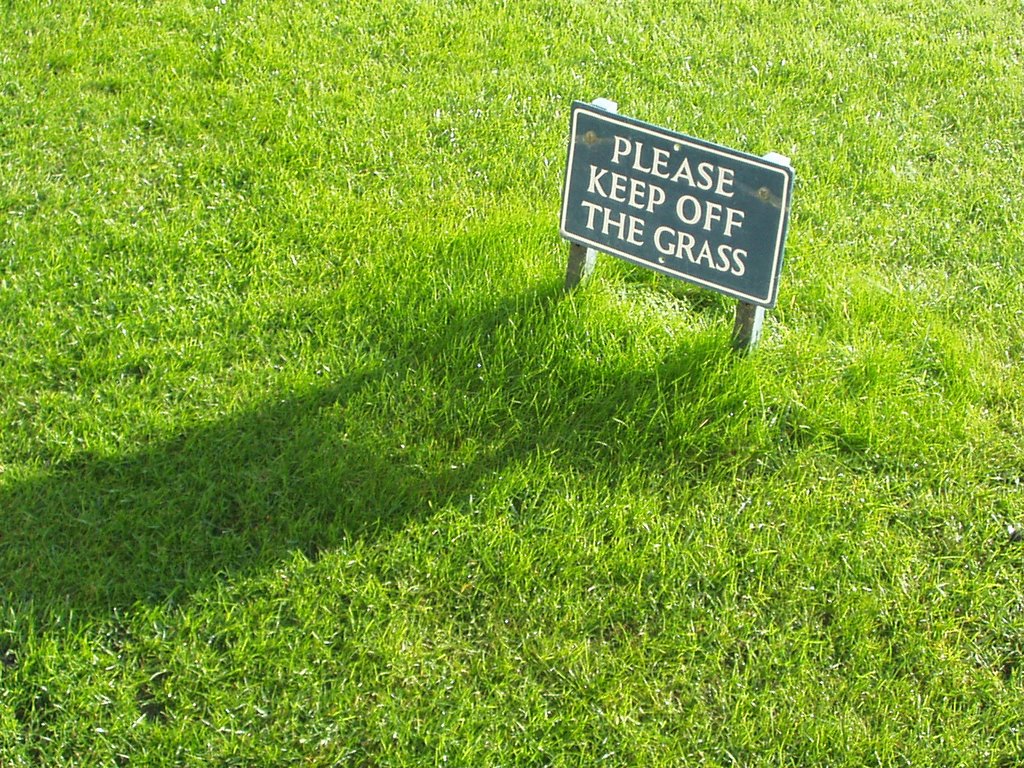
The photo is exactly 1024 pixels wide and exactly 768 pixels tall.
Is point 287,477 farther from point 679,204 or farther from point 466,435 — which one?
point 679,204

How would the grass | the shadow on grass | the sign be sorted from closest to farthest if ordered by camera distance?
the grass < the shadow on grass < the sign

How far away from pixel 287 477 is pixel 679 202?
59.8 inches

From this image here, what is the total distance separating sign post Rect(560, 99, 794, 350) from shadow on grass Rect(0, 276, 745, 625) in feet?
1.15

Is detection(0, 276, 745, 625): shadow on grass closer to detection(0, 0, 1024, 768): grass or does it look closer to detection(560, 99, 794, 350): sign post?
detection(0, 0, 1024, 768): grass

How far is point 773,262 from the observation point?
346cm

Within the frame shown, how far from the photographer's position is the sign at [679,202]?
11.2ft

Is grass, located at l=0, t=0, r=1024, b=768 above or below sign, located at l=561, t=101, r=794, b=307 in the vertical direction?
below

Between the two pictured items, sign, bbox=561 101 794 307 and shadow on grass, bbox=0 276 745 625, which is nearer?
shadow on grass, bbox=0 276 745 625

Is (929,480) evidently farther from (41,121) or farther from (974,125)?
(41,121)

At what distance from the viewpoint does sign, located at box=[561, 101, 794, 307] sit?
3.42 meters

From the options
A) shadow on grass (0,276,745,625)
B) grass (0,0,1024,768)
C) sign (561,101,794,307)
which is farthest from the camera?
sign (561,101,794,307)

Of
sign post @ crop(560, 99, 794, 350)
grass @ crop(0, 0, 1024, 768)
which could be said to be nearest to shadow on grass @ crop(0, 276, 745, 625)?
grass @ crop(0, 0, 1024, 768)

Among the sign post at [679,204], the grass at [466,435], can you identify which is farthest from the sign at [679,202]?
the grass at [466,435]

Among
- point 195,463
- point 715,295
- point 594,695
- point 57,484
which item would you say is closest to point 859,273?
point 715,295
